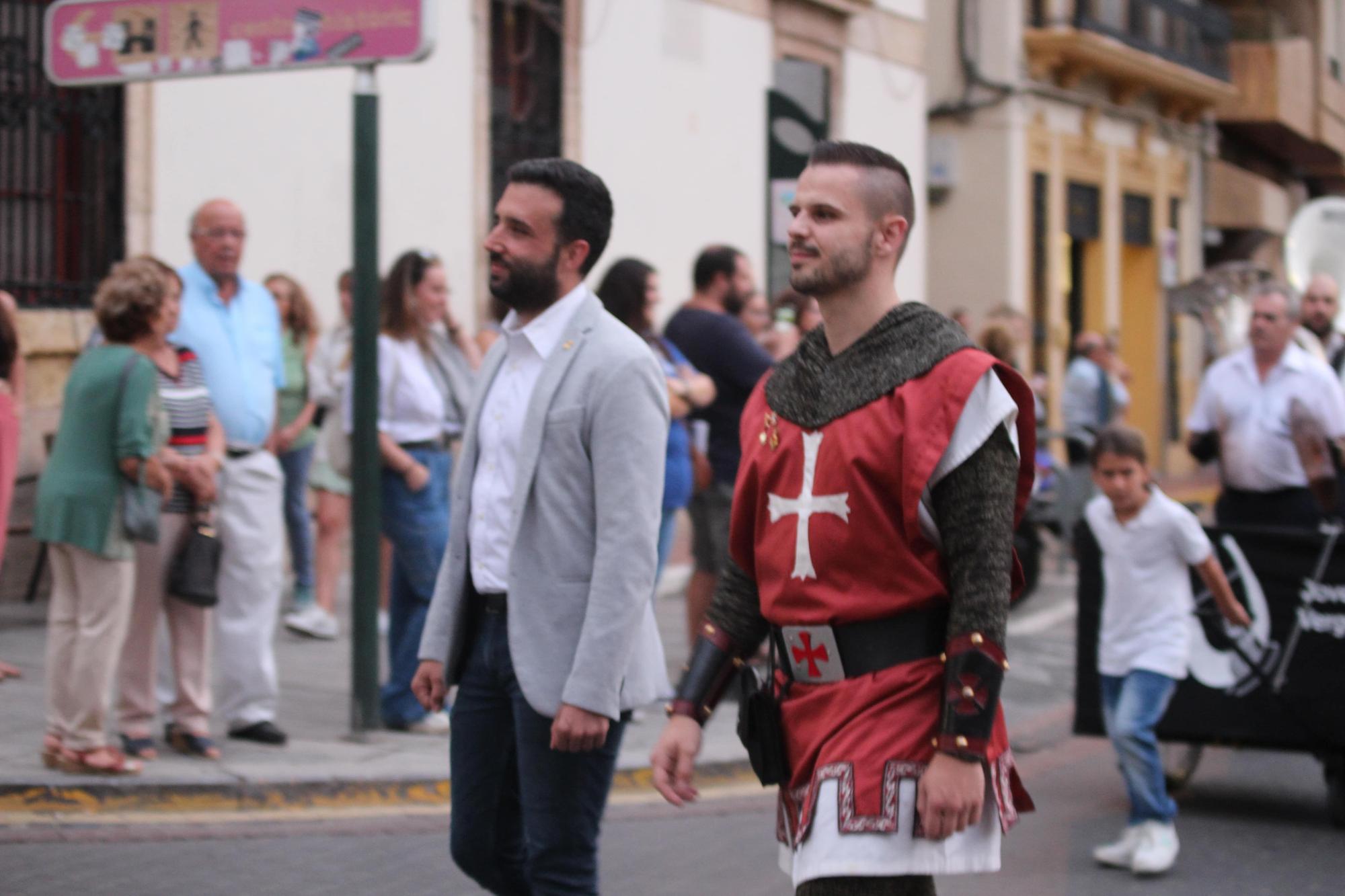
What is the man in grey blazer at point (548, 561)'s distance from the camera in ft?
12.8

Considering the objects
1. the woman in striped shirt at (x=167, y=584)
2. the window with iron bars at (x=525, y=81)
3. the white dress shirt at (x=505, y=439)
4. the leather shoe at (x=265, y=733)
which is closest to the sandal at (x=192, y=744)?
the woman in striped shirt at (x=167, y=584)

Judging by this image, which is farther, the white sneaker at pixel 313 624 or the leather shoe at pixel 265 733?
the white sneaker at pixel 313 624

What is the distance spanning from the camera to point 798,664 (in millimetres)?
3236

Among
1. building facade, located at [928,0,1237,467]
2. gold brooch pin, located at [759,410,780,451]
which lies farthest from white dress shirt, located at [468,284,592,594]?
building facade, located at [928,0,1237,467]

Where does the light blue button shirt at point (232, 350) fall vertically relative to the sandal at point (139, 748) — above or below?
above

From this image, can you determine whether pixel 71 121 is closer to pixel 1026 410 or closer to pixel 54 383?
pixel 54 383

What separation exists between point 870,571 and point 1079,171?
23238 mm

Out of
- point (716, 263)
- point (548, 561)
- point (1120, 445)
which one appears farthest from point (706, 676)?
point (716, 263)

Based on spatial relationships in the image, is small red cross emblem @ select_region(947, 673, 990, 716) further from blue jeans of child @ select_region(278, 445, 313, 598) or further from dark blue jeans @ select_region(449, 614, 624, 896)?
blue jeans of child @ select_region(278, 445, 313, 598)

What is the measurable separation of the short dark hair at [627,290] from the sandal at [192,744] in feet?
7.81

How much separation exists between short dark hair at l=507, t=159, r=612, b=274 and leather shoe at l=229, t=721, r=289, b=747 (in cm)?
349

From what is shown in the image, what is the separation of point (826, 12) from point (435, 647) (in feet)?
47.4

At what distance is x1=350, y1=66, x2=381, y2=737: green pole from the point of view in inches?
284

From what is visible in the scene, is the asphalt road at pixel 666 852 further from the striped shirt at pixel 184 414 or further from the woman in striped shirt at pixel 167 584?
the striped shirt at pixel 184 414
